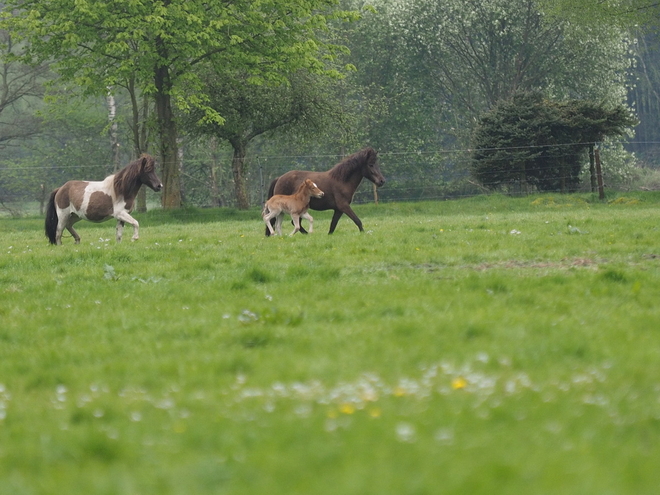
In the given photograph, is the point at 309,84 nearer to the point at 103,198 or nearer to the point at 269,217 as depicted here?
the point at 103,198

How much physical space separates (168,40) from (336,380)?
2929 cm

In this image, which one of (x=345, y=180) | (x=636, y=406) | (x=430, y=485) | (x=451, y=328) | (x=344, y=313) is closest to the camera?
(x=430, y=485)

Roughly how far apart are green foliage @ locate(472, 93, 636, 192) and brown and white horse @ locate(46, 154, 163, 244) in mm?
22185

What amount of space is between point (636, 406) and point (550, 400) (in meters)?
0.46

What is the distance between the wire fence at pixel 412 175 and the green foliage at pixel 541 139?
0.20 ft

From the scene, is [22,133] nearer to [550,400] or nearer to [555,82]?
[555,82]

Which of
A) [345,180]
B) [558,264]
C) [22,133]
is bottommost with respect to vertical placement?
[558,264]

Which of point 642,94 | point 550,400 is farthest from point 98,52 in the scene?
point 642,94

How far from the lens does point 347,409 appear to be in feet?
14.5

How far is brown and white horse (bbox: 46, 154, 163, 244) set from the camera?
62.0 feet

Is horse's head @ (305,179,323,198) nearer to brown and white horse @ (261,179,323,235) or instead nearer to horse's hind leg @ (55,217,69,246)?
brown and white horse @ (261,179,323,235)

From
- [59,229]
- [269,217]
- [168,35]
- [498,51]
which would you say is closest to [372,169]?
[269,217]

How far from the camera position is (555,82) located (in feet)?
188

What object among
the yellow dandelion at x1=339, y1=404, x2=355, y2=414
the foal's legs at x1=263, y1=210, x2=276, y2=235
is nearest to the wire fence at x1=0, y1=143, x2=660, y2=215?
the foal's legs at x1=263, y1=210, x2=276, y2=235
